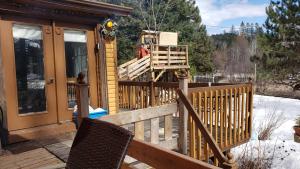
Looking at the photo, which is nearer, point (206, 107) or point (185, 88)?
point (185, 88)

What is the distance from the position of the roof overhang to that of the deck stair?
8459mm

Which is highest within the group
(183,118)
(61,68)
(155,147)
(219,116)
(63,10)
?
(63,10)

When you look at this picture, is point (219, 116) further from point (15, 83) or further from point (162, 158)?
point (15, 83)

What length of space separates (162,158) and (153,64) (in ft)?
43.0

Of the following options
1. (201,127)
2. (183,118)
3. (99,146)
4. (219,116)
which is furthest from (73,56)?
(99,146)

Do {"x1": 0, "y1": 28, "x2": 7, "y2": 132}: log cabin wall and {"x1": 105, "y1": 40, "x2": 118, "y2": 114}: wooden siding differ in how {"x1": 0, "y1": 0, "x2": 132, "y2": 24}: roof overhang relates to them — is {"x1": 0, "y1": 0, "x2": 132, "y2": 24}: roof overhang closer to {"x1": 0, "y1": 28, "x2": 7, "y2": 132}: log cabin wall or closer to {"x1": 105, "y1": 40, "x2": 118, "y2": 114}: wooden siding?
{"x1": 105, "y1": 40, "x2": 118, "y2": 114}: wooden siding

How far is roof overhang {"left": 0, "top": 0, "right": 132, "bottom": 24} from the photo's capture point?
12.3 ft

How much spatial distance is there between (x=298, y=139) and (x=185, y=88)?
4438 mm

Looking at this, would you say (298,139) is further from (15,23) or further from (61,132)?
(15,23)

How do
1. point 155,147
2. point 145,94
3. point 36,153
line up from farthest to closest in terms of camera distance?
1. point 145,94
2. point 36,153
3. point 155,147

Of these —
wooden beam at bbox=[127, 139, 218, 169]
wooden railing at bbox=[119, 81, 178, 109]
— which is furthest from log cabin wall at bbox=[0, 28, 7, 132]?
wooden railing at bbox=[119, 81, 178, 109]

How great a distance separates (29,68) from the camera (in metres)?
4.00

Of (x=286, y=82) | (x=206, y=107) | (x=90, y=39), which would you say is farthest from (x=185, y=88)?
(x=286, y=82)

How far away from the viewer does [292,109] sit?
10922 mm
